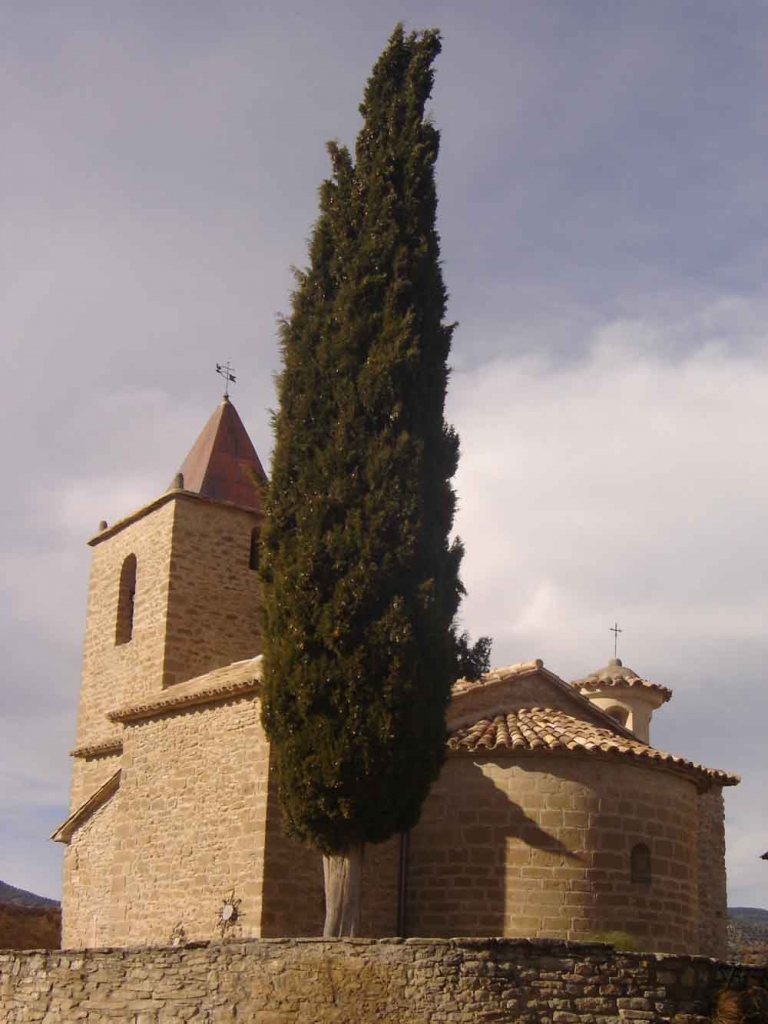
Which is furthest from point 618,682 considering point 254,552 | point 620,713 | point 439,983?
point 439,983

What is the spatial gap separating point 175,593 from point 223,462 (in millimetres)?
3189

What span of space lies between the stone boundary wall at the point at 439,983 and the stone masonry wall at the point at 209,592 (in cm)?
908

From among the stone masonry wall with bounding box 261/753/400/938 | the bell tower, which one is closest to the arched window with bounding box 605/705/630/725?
the bell tower

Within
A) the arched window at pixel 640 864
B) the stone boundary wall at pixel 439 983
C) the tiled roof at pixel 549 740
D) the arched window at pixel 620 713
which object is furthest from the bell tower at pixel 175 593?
the stone boundary wall at pixel 439 983

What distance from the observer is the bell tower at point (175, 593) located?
22.3 m

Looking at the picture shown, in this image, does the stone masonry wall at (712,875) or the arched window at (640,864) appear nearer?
the arched window at (640,864)

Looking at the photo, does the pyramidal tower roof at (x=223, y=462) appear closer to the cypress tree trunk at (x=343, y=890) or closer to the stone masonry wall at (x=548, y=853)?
the stone masonry wall at (x=548, y=853)

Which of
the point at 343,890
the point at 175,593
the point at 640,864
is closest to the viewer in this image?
the point at 343,890

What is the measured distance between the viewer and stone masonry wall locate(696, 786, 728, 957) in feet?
69.1

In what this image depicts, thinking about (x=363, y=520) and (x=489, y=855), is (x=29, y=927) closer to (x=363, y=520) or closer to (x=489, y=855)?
(x=489, y=855)

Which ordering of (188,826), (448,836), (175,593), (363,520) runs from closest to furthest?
(363,520) → (448,836) → (188,826) → (175,593)

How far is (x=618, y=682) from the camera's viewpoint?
86.5ft

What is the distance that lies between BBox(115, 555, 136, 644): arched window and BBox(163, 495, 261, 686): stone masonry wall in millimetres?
1778

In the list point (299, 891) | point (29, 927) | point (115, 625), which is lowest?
point (29, 927)
